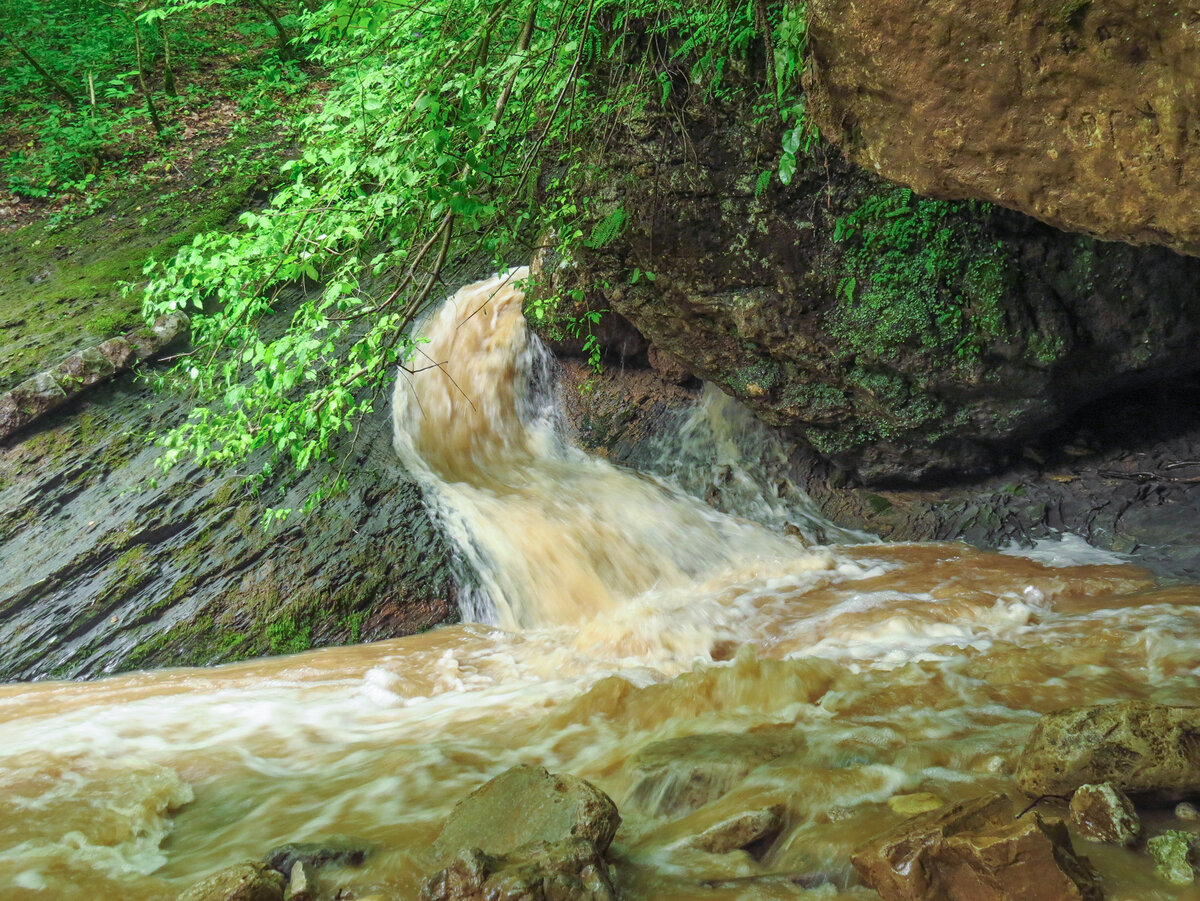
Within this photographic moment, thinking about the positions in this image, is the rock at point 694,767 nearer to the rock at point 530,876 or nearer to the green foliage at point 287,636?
the rock at point 530,876

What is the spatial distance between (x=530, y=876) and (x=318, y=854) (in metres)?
0.92

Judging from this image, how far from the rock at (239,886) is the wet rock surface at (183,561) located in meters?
3.22

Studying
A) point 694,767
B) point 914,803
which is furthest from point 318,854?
point 914,803

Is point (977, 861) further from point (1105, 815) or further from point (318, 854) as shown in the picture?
point (318, 854)

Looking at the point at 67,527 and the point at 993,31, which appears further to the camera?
the point at 67,527

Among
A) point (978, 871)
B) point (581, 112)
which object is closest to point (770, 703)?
point (978, 871)

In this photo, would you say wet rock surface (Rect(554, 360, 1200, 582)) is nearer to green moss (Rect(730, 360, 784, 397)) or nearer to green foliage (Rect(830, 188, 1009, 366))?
green moss (Rect(730, 360, 784, 397))

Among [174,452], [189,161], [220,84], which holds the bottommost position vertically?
[174,452]

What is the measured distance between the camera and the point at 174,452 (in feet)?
13.4

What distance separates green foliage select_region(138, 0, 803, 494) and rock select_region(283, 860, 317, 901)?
6.71 ft

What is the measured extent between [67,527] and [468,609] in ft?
10.3

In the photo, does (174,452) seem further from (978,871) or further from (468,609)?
(978,871)

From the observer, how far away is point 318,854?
2.55 m

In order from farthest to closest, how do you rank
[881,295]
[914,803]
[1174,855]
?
[881,295], [914,803], [1174,855]
